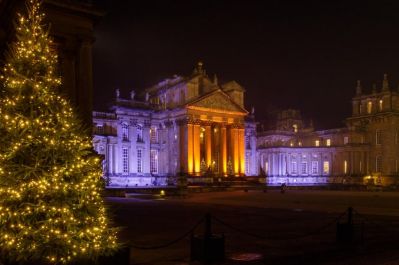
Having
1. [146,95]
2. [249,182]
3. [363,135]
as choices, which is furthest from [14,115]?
[363,135]

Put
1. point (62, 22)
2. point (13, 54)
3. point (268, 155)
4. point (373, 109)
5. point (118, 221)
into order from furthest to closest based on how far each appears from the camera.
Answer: point (268, 155) → point (373, 109) → point (62, 22) → point (118, 221) → point (13, 54)

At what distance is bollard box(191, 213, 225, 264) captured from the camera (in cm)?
1109

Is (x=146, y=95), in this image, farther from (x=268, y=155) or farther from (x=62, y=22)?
(x=62, y=22)

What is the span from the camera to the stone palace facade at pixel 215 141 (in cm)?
6706

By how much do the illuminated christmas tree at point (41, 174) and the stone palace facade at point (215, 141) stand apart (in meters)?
53.8

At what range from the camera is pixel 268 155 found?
89312mm

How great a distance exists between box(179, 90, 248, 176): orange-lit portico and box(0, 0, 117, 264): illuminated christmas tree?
5763 centimetres

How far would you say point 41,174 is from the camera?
818 cm

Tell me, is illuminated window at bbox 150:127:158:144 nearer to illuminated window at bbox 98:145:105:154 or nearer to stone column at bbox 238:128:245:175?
illuminated window at bbox 98:145:105:154

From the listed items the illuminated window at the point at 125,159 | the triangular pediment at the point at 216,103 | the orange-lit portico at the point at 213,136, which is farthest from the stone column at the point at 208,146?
the illuminated window at the point at 125,159

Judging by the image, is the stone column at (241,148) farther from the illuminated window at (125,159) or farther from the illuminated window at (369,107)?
the illuminated window at (369,107)

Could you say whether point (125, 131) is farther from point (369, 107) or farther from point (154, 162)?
point (369, 107)

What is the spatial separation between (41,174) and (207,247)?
4780 millimetres

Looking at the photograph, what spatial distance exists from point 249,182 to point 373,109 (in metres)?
32.1
